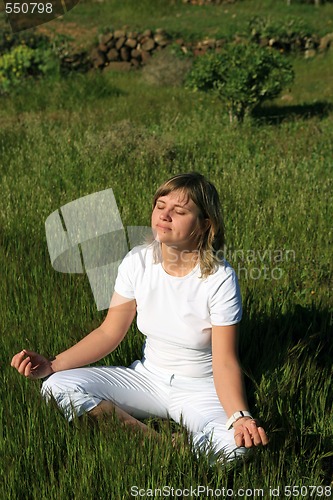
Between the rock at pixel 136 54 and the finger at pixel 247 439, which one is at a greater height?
the finger at pixel 247 439

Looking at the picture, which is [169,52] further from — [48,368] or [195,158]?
[48,368]

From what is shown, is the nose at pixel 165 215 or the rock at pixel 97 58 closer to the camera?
the nose at pixel 165 215

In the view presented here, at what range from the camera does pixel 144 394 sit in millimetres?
2816

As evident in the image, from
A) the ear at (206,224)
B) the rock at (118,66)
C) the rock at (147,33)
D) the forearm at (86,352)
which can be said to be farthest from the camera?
the rock at (147,33)

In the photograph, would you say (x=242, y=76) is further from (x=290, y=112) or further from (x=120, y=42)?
(x=120, y=42)

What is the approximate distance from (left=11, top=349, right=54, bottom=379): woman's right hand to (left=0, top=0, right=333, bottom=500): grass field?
0.26ft

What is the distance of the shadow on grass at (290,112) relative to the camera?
9.25 metres

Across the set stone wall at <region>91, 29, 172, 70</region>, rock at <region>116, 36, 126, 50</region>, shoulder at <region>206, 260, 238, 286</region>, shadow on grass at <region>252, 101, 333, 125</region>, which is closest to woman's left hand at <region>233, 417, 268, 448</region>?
shoulder at <region>206, 260, 238, 286</region>

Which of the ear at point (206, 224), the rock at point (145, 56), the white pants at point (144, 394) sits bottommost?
the rock at point (145, 56)

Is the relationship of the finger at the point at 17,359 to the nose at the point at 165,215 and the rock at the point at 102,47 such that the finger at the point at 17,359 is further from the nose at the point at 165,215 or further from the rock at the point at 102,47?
the rock at the point at 102,47

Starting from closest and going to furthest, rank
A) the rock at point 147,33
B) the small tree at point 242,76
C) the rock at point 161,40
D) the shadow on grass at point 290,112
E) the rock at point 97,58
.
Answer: the small tree at point 242,76
the shadow on grass at point 290,112
the rock at point 97,58
the rock at point 161,40
the rock at point 147,33

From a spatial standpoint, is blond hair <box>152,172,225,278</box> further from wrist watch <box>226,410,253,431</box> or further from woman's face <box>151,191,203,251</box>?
wrist watch <box>226,410,253,431</box>

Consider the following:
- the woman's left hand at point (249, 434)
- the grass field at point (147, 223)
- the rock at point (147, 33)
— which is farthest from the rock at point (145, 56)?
the woman's left hand at point (249, 434)

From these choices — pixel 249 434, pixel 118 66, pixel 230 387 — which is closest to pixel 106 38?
pixel 118 66
